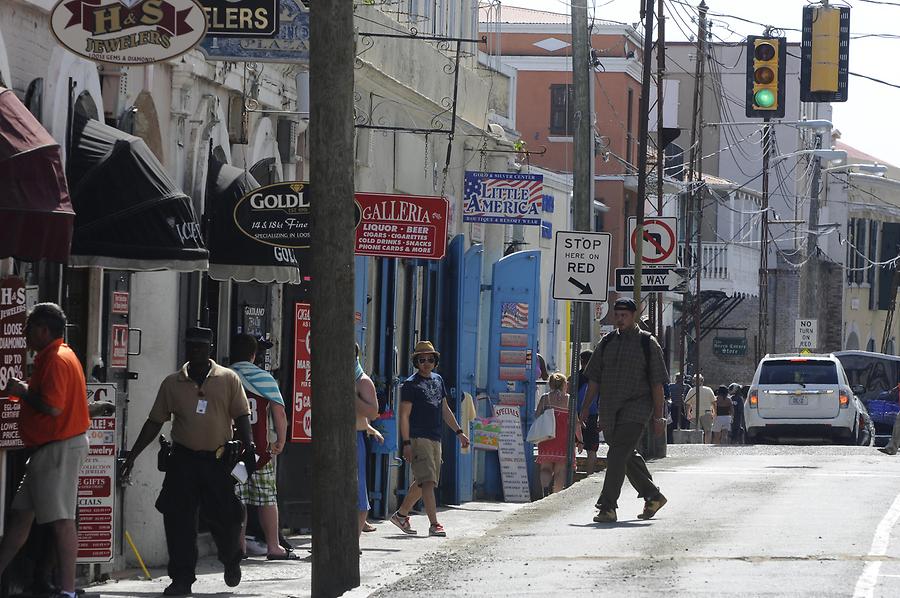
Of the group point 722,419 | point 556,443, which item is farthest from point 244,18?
point 722,419

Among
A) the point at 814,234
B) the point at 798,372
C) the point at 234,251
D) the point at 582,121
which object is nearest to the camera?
the point at 234,251

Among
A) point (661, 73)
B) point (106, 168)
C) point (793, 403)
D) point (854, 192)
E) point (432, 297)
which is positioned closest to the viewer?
point (106, 168)

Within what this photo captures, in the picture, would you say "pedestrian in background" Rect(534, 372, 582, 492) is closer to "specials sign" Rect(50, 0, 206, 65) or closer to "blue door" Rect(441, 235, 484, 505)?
"blue door" Rect(441, 235, 484, 505)

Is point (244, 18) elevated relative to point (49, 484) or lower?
elevated

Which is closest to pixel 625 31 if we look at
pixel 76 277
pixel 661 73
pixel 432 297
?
pixel 661 73

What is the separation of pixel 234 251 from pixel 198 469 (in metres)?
3.49

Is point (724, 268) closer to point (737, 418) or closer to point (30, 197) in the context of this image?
point (737, 418)

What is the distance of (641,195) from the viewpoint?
98.0 ft

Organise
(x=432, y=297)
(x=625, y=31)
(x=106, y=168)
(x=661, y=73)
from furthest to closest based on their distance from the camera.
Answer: (x=625, y=31) → (x=661, y=73) → (x=432, y=297) → (x=106, y=168)

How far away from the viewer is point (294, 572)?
13750 millimetres

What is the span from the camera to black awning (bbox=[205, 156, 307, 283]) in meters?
15.1

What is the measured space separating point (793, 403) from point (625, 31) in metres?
21.6

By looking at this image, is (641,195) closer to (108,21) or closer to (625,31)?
(108,21)

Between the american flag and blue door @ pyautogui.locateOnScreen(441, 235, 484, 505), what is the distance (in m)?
0.86
